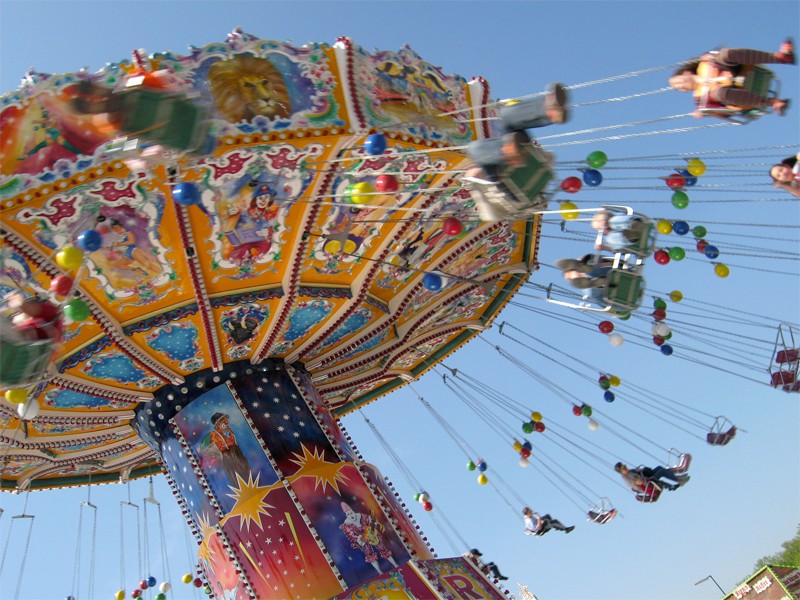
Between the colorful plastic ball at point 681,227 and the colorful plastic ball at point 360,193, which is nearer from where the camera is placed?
the colorful plastic ball at point 360,193

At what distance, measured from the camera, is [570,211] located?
8070 millimetres

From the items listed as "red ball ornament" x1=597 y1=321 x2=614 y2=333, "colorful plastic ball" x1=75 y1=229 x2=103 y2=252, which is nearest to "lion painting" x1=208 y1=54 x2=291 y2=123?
"colorful plastic ball" x1=75 y1=229 x2=103 y2=252

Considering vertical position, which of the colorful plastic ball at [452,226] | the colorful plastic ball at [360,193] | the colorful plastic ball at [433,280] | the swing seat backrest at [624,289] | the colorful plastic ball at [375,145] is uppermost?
the colorful plastic ball at [433,280]

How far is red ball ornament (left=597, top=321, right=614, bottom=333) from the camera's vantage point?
37.3 feet

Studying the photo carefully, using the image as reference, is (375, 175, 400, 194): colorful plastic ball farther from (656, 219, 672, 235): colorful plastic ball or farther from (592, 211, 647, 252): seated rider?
(656, 219, 672, 235): colorful plastic ball

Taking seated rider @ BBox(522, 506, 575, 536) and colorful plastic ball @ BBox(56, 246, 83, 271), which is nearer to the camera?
colorful plastic ball @ BBox(56, 246, 83, 271)

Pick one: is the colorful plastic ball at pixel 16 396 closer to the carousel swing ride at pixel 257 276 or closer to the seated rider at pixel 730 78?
the carousel swing ride at pixel 257 276

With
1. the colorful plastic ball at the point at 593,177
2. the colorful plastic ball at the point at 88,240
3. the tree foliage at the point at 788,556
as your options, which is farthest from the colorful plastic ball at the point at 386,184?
the tree foliage at the point at 788,556

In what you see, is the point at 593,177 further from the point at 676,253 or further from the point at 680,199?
the point at 676,253

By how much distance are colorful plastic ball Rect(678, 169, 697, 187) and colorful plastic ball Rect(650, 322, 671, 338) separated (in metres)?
2.58

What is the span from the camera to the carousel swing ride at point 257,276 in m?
7.36

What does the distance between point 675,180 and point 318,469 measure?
217 inches

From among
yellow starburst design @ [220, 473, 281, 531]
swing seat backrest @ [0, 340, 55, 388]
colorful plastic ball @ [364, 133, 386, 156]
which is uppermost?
yellow starburst design @ [220, 473, 281, 531]

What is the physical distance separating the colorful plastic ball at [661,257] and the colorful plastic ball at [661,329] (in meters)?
1.27
